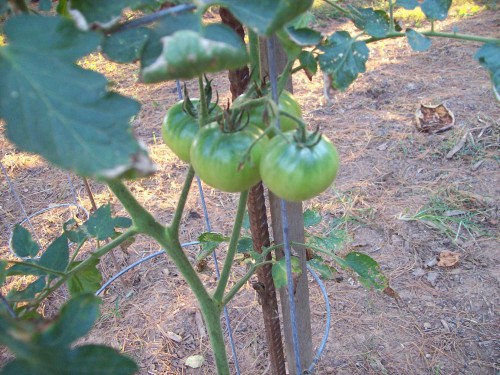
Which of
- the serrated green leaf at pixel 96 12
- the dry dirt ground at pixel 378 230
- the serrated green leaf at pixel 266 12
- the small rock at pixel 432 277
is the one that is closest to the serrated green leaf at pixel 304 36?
the serrated green leaf at pixel 266 12

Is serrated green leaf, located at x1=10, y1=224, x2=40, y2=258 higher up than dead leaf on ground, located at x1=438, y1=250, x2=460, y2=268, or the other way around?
serrated green leaf, located at x1=10, y1=224, x2=40, y2=258

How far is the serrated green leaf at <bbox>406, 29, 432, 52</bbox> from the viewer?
0.65 m

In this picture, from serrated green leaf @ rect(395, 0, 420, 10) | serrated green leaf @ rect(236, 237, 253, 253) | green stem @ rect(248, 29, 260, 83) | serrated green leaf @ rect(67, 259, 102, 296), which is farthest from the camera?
serrated green leaf @ rect(236, 237, 253, 253)

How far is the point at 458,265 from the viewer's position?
206 centimetres

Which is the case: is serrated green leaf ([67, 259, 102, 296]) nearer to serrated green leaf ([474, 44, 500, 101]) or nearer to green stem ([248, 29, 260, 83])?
green stem ([248, 29, 260, 83])

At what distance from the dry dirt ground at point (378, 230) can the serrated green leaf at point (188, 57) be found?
1.33 m

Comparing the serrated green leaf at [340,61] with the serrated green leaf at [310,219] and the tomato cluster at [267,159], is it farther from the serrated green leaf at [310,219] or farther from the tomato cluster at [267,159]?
the serrated green leaf at [310,219]

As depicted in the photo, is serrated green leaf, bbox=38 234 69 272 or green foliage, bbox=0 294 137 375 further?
serrated green leaf, bbox=38 234 69 272

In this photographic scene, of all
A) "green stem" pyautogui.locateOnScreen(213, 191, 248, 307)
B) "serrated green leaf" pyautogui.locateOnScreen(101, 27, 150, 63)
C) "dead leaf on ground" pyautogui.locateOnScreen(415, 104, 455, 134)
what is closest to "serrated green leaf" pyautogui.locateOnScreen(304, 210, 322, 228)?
"green stem" pyautogui.locateOnScreen(213, 191, 248, 307)

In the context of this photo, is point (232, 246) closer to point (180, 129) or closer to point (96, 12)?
point (180, 129)

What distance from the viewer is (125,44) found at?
498 millimetres

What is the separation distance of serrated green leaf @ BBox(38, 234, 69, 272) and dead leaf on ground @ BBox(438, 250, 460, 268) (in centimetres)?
180

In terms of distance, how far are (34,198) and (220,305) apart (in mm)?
2300

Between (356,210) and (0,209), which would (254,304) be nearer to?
(356,210)
